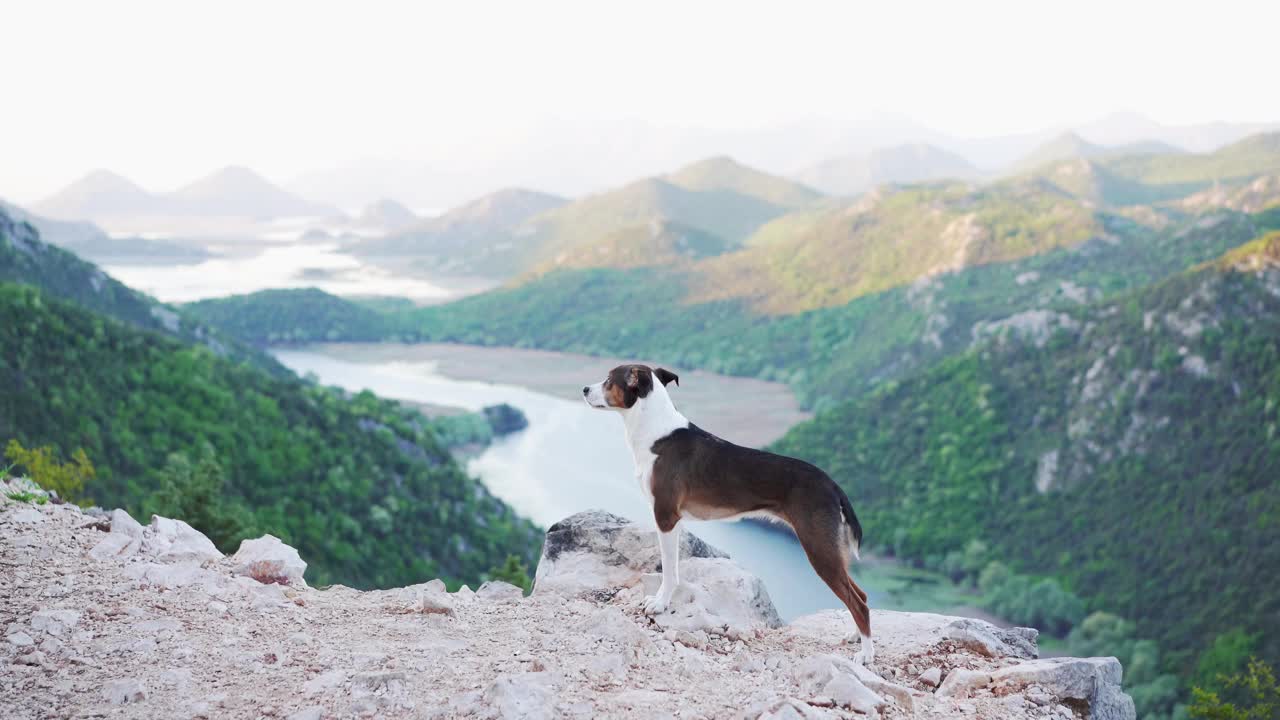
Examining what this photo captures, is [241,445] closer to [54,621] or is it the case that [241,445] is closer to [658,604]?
[54,621]

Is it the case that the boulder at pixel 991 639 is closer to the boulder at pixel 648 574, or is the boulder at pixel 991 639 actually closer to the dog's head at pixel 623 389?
the boulder at pixel 648 574

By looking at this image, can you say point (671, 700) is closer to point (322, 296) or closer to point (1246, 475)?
point (1246, 475)

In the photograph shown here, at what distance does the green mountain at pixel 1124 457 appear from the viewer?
47.0m

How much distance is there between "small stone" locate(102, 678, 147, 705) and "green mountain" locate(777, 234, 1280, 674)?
4355cm

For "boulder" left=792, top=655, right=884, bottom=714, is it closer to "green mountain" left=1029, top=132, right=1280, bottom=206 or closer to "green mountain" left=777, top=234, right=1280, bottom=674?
"green mountain" left=777, top=234, right=1280, bottom=674

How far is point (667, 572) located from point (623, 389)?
6.16ft

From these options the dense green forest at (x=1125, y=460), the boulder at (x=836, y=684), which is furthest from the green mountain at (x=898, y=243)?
the boulder at (x=836, y=684)

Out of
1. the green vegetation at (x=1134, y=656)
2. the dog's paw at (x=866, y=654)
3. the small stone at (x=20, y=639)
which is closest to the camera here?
the small stone at (x=20, y=639)

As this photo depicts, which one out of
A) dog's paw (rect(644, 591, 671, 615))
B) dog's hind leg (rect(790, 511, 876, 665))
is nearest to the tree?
dog's paw (rect(644, 591, 671, 615))

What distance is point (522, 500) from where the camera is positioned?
234 ft

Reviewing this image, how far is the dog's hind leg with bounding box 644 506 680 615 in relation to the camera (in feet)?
31.5

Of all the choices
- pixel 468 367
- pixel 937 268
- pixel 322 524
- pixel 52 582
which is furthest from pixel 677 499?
pixel 468 367

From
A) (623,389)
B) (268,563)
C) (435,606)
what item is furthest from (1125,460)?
(268,563)

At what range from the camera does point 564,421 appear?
99750 millimetres
